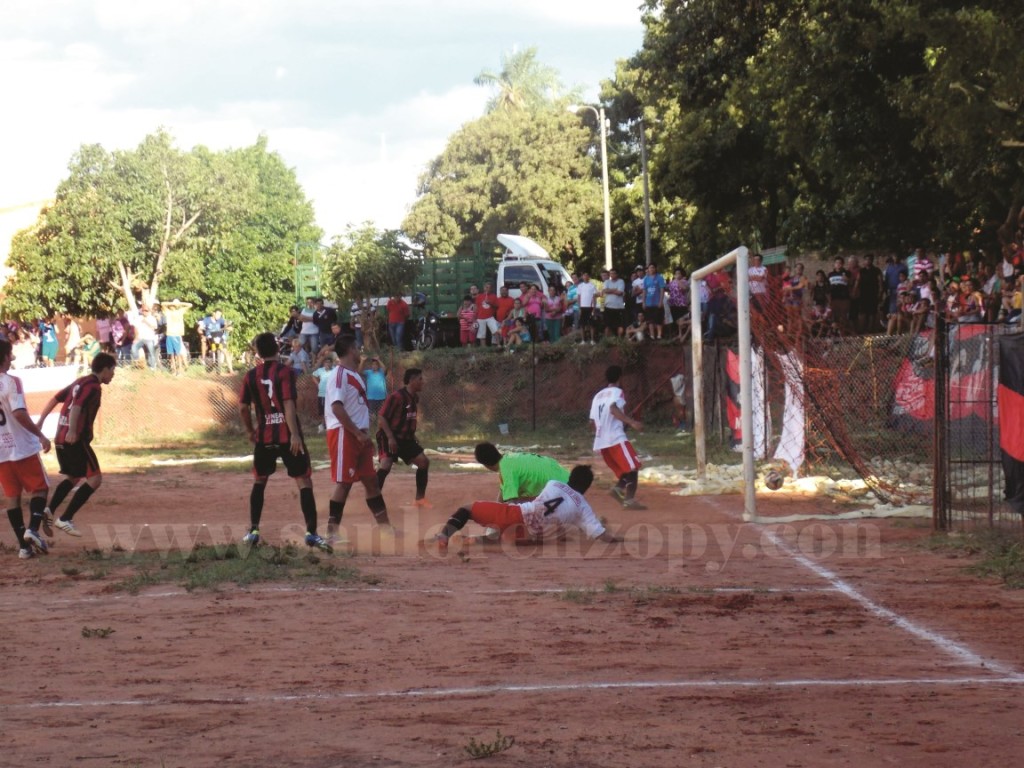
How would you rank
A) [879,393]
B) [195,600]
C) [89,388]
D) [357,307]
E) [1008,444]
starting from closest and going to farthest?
[195,600], [1008,444], [89,388], [879,393], [357,307]

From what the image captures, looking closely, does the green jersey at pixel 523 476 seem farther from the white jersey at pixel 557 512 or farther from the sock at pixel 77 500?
the sock at pixel 77 500

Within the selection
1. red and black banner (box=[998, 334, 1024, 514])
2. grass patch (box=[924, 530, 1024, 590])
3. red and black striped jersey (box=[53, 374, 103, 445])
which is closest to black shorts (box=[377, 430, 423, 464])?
red and black striped jersey (box=[53, 374, 103, 445])

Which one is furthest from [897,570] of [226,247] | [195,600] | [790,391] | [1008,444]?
[226,247]

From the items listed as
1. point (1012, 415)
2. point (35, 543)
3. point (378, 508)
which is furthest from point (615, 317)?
point (35, 543)

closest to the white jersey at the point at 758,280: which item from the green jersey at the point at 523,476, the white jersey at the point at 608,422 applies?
the white jersey at the point at 608,422

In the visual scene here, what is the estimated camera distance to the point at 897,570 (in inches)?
422

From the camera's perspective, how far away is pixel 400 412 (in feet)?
48.2

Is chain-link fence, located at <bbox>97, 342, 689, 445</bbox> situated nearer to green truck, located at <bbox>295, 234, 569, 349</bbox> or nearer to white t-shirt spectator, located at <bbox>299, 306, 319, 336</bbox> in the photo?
white t-shirt spectator, located at <bbox>299, 306, 319, 336</bbox>

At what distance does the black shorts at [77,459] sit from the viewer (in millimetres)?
12992

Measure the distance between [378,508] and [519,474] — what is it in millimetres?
1657

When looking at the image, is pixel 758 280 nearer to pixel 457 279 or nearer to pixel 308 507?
pixel 308 507

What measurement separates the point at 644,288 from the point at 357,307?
369 inches

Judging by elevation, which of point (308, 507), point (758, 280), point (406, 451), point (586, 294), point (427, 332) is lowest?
point (308, 507)

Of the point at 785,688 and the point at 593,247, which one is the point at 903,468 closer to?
the point at 785,688
